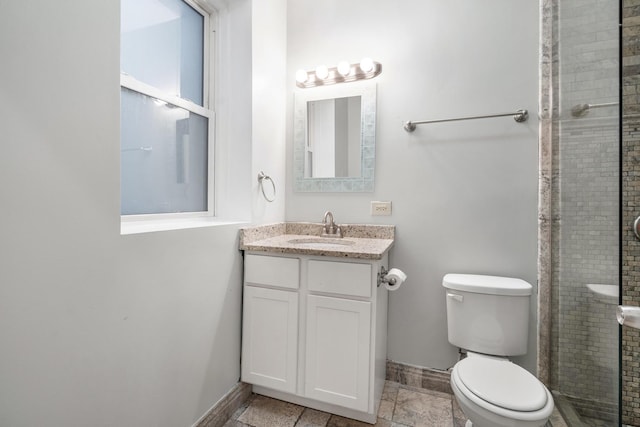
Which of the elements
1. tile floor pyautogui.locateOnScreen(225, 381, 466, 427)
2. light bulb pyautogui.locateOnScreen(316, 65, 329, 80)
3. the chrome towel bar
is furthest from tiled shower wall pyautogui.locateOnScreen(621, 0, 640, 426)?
light bulb pyautogui.locateOnScreen(316, 65, 329, 80)

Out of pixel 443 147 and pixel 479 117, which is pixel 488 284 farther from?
pixel 479 117

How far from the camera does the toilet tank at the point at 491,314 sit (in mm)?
1472

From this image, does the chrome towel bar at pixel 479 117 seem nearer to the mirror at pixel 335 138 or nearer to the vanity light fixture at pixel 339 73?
the mirror at pixel 335 138

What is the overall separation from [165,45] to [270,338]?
5.28 feet

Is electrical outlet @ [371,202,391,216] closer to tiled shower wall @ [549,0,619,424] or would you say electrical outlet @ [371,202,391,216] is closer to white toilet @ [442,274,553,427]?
white toilet @ [442,274,553,427]

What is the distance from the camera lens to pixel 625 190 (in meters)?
1.00

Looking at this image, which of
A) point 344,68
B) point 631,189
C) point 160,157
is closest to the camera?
point 631,189

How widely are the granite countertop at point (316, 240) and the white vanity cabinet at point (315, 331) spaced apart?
0.05 meters

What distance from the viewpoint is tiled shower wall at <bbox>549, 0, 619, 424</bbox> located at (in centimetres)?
96

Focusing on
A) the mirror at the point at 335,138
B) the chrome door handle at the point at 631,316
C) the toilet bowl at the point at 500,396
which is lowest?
the toilet bowl at the point at 500,396

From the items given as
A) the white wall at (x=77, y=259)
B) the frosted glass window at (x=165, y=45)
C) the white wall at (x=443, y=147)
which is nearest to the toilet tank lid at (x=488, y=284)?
the white wall at (x=443, y=147)

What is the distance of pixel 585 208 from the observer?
45.8 inches

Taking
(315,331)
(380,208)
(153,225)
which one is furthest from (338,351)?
(153,225)

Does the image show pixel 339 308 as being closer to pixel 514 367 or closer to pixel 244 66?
pixel 514 367
